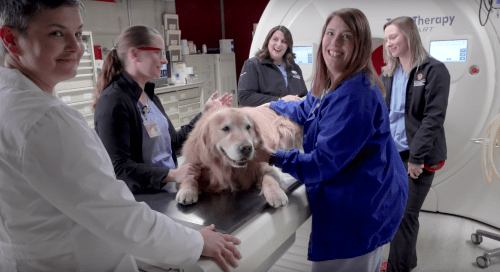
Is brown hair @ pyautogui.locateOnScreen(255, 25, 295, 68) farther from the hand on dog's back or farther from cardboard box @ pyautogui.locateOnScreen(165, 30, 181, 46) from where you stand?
cardboard box @ pyautogui.locateOnScreen(165, 30, 181, 46)

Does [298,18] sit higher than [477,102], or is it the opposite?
[298,18]

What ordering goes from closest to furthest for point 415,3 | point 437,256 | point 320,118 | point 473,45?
point 320,118 < point 437,256 < point 473,45 < point 415,3

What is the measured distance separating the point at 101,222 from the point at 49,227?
164mm

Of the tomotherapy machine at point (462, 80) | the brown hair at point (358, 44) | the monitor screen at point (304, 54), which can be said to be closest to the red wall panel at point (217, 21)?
the monitor screen at point (304, 54)

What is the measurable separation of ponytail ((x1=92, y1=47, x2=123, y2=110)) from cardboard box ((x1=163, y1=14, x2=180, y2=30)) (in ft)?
18.5

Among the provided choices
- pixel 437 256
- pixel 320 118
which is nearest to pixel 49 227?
pixel 320 118

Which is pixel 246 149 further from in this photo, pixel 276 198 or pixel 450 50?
pixel 450 50

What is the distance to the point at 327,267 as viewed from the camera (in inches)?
61.0

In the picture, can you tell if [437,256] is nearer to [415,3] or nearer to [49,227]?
→ [415,3]

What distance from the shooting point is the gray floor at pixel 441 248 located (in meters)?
2.46

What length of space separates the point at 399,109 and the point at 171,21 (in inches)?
223

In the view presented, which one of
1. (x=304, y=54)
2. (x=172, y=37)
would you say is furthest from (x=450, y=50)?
(x=172, y=37)

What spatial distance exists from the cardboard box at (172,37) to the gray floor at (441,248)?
5230 mm

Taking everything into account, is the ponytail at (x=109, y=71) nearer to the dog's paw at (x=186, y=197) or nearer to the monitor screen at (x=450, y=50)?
the dog's paw at (x=186, y=197)
